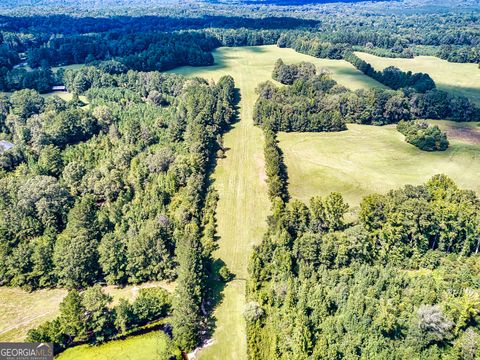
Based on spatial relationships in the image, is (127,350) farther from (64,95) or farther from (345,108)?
(64,95)

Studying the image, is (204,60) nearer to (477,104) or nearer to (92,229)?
(477,104)

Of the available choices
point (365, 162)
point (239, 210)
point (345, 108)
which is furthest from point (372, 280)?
point (345, 108)

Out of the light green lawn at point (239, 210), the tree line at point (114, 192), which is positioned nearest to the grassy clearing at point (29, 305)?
the tree line at point (114, 192)

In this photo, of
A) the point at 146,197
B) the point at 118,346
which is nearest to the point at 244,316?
the point at 118,346

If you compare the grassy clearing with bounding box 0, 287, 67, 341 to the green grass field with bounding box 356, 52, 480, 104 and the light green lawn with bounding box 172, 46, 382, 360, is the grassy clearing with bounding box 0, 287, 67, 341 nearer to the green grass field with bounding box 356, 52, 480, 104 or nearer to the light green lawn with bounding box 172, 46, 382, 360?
the light green lawn with bounding box 172, 46, 382, 360

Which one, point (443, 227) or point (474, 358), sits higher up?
point (443, 227)

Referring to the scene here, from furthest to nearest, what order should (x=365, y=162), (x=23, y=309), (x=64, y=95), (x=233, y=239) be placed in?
(x=64, y=95) < (x=365, y=162) < (x=233, y=239) < (x=23, y=309)
